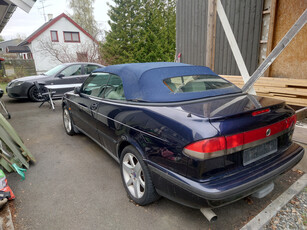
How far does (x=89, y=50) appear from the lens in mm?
15984

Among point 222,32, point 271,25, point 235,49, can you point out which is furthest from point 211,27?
point 222,32

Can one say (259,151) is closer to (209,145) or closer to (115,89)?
(209,145)

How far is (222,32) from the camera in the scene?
273 inches

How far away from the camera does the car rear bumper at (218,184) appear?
5.58ft

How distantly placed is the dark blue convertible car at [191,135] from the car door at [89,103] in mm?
290

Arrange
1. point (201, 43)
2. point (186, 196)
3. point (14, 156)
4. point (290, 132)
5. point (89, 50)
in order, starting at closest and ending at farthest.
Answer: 1. point (186, 196)
2. point (290, 132)
3. point (14, 156)
4. point (201, 43)
5. point (89, 50)

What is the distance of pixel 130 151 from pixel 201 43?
6488 millimetres

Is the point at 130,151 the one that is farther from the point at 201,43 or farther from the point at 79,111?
the point at 201,43

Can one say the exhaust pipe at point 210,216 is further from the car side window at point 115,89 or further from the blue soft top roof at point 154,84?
the car side window at point 115,89

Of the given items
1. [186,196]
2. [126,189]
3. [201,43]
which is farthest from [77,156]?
[201,43]

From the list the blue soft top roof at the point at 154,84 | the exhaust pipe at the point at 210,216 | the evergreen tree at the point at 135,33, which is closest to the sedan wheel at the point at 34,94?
the blue soft top roof at the point at 154,84

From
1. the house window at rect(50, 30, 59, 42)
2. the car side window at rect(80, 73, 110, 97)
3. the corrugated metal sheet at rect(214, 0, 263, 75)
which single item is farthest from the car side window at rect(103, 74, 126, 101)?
the house window at rect(50, 30, 59, 42)

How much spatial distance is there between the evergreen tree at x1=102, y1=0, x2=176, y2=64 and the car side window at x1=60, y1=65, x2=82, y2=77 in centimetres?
908

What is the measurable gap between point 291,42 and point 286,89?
1.61m
